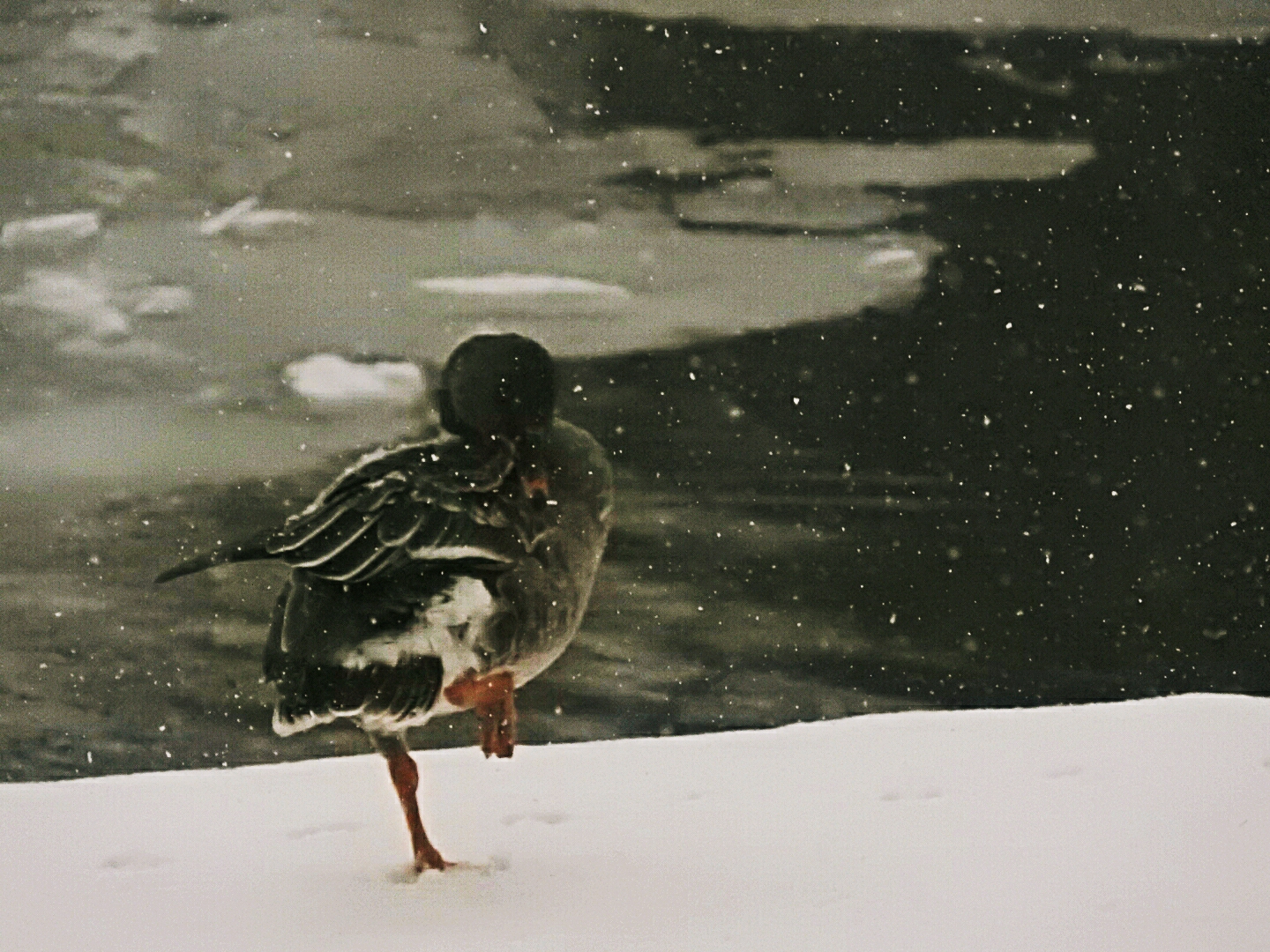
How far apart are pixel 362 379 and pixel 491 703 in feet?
1.35

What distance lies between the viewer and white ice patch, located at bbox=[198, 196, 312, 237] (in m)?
1.37

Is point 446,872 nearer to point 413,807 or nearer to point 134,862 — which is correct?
point 413,807

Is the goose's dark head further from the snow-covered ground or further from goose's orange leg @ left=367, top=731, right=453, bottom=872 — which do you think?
the snow-covered ground

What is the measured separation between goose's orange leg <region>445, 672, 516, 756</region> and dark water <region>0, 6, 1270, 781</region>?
0.28 meters

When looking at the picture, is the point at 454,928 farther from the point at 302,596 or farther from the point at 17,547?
the point at 17,547

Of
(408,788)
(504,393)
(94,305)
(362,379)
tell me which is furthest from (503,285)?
(408,788)

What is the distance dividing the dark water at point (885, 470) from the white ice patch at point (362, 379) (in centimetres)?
7

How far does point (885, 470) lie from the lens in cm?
A: 144

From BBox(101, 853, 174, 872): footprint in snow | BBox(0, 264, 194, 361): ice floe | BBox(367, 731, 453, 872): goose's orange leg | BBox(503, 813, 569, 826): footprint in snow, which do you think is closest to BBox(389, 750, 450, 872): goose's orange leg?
BBox(367, 731, 453, 872): goose's orange leg

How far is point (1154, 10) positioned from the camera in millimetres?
1454

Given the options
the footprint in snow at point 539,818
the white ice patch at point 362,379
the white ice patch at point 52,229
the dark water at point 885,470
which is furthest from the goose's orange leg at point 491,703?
the white ice patch at point 52,229

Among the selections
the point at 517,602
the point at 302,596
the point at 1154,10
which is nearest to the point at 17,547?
the point at 302,596

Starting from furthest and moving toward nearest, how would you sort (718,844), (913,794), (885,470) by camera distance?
(885,470) → (913,794) → (718,844)

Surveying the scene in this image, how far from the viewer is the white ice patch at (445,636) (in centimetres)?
105
